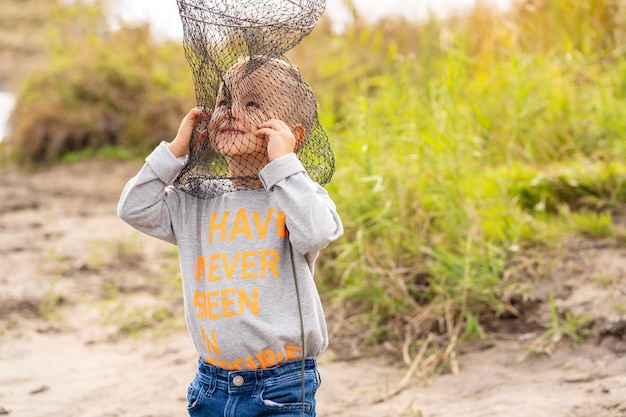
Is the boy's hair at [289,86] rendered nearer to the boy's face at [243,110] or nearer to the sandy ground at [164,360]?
the boy's face at [243,110]

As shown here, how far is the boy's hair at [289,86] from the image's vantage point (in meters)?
2.28

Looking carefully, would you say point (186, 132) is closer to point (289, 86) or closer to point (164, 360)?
point (289, 86)

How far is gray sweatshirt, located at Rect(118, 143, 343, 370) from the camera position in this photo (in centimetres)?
217

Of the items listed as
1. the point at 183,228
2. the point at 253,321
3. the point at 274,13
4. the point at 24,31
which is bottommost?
the point at 253,321

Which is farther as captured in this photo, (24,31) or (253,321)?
(24,31)

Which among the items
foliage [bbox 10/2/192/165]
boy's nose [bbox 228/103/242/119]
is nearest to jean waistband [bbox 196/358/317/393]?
boy's nose [bbox 228/103/242/119]

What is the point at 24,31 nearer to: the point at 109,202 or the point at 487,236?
the point at 109,202

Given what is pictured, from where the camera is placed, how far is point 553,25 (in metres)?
6.38

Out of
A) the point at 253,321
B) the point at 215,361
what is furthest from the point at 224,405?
the point at 253,321

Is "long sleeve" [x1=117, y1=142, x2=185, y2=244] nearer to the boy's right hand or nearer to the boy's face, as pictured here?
the boy's right hand

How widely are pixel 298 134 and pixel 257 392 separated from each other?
0.76 meters

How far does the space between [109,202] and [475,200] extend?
4.68m

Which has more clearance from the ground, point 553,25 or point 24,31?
point 24,31

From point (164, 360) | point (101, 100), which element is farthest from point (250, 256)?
point (101, 100)
